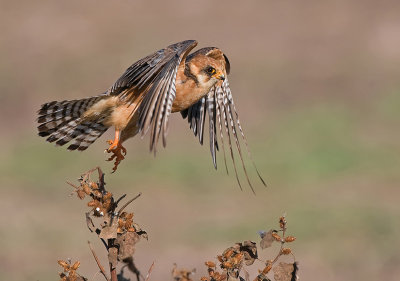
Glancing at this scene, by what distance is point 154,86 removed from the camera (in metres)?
6.62

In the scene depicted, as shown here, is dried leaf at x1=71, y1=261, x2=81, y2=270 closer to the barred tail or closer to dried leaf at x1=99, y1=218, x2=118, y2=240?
dried leaf at x1=99, y1=218, x2=118, y2=240

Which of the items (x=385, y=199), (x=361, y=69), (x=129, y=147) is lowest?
(x=385, y=199)

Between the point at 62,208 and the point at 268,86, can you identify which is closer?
the point at 62,208

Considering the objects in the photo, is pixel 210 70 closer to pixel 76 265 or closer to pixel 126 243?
pixel 126 243

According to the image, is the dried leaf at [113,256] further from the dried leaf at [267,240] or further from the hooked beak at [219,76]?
the hooked beak at [219,76]

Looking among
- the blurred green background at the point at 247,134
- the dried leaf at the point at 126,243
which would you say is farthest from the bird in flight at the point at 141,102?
the blurred green background at the point at 247,134

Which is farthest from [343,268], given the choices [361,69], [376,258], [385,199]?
[361,69]

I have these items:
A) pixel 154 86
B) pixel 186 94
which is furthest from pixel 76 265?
pixel 186 94

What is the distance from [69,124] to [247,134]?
9774mm

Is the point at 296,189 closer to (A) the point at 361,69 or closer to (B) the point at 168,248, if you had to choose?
(B) the point at 168,248

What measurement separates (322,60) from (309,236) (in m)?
7.52

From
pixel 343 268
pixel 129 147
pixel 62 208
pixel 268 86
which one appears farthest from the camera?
pixel 268 86

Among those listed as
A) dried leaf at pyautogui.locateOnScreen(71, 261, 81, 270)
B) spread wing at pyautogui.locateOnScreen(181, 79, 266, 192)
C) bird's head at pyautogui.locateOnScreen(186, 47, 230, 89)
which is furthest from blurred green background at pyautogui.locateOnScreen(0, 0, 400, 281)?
dried leaf at pyautogui.locateOnScreen(71, 261, 81, 270)

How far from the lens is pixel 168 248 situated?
41.7 feet
